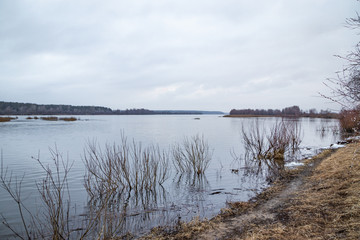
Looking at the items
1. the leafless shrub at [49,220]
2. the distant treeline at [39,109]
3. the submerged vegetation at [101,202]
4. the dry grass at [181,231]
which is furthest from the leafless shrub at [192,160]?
the distant treeline at [39,109]

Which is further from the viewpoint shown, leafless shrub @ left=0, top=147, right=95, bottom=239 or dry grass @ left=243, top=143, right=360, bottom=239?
leafless shrub @ left=0, top=147, right=95, bottom=239

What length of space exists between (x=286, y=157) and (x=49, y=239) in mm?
15216

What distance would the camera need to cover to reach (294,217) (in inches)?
222

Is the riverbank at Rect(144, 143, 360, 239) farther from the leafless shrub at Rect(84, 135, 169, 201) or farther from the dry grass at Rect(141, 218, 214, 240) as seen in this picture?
the leafless shrub at Rect(84, 135, 169, 201)

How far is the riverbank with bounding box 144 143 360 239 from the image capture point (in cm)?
470

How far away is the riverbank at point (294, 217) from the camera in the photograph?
4.70 m

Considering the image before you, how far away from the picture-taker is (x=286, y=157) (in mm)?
16703

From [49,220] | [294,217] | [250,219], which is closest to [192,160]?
[250,219]

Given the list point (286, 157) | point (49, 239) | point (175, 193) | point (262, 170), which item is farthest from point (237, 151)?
point (49, 239)

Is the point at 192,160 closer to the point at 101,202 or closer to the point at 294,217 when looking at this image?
the point at 101,202

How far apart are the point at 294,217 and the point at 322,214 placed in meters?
0.60

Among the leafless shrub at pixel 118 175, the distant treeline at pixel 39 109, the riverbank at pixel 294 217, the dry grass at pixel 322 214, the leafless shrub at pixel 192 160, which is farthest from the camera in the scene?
the distant treeline at pixel 39 109

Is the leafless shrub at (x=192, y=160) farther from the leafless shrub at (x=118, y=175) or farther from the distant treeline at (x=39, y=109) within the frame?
the distant treeline at (x=39, y=109)

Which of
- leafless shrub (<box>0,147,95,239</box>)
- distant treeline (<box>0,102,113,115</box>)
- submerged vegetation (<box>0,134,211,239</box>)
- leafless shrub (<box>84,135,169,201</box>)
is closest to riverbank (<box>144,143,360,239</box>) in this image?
submerged vegetation (<box>0,134,211,239</box>)
